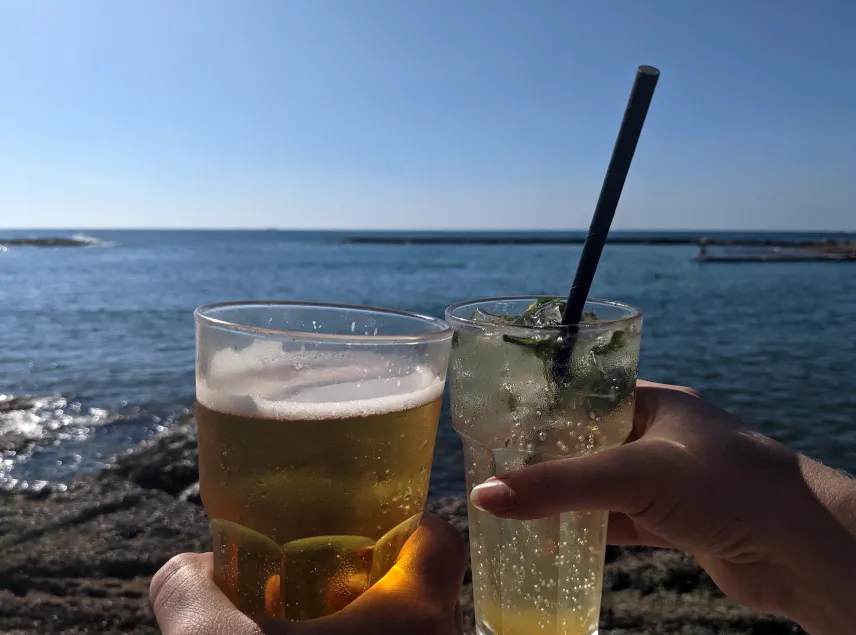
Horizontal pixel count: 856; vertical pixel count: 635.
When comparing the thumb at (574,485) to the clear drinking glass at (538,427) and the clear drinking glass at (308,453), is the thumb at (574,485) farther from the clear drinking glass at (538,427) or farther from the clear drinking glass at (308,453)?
the clear drinking glass at (308,453)

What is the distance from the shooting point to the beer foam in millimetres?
1200

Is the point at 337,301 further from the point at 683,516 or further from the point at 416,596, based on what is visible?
the point at 416,596

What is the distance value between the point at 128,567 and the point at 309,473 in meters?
4.49

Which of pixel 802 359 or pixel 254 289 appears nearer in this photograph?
pixel 802 359

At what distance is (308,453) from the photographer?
119 cm

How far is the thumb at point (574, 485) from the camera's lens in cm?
149

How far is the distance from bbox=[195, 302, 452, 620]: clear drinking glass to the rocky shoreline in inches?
125

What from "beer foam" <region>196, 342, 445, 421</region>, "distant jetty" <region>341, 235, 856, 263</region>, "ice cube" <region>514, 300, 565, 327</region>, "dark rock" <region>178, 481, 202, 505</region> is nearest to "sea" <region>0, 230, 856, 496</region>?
"dark rock" <region>178, 481, 202, 505</region>

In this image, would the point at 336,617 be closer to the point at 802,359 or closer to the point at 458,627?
the point at 458,627

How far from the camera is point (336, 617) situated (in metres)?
1.21

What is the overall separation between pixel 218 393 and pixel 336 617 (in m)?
0.48

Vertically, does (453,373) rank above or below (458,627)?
above

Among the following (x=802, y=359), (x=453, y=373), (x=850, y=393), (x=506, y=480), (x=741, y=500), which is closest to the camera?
(x=506, y=480)

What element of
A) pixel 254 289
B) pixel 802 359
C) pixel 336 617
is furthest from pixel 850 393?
pixel 254 289
